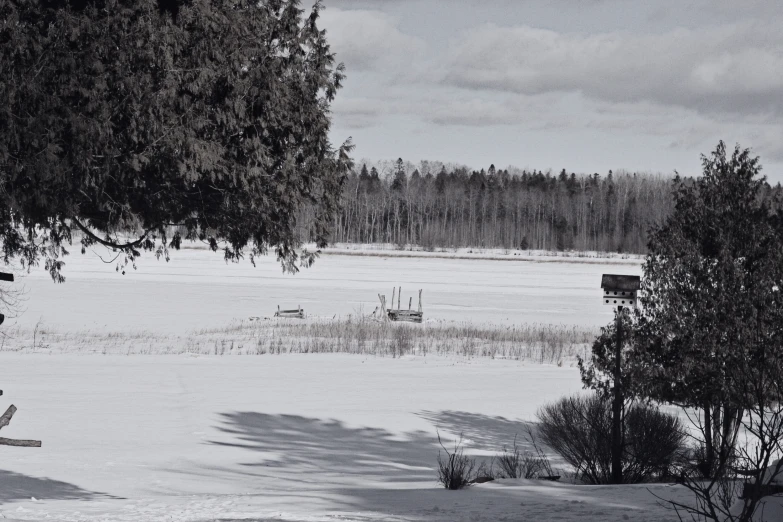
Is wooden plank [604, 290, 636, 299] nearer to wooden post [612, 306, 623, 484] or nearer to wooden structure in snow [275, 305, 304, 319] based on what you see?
wooden post [612, 306, 623, 484]

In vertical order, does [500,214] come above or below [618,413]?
above

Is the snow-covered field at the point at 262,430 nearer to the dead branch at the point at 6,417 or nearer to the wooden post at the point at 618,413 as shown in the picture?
the dead branch at the point at 6,417

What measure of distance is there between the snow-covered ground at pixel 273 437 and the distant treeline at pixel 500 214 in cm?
8517

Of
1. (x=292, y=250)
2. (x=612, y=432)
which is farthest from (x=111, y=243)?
(x=612, y=432)

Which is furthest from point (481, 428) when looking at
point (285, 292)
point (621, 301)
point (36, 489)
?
point (285, 292)

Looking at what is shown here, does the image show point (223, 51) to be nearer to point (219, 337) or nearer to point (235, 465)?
point (235, 465)

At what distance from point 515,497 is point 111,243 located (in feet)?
17.7

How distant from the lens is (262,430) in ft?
57.5

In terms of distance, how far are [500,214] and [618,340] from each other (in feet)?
389

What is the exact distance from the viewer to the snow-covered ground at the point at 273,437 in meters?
9.79

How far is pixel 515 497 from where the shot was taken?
10.4 meters

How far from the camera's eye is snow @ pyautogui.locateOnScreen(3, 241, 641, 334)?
3725 centimetres

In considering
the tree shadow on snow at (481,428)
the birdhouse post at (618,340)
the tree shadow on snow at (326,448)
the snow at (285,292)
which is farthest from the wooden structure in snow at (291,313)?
the birdhouse post at (618,340)

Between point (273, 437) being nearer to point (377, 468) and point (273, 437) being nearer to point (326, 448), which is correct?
point (326, 448)
